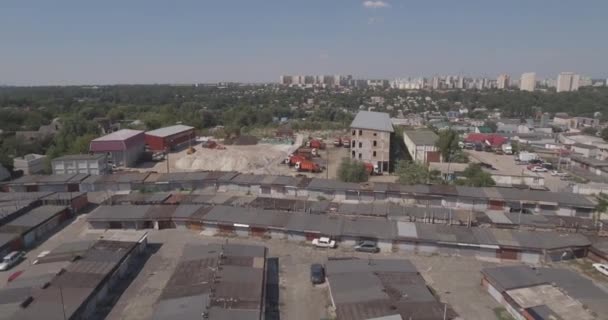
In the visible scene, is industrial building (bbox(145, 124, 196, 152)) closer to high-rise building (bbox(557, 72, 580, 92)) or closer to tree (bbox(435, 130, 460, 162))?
tree (bbox(435, 130, 460, 162))

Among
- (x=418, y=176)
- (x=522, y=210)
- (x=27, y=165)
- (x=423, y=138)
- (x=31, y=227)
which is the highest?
(x=423, y=138)

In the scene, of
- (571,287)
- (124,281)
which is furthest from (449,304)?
(124,281)

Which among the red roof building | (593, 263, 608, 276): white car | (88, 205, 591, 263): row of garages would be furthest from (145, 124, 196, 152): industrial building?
(593, 263, 608, 276): white car

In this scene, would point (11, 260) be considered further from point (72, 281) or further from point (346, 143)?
point (346, 143)

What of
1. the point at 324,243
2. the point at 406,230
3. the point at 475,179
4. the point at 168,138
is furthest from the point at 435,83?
the point at 324,243

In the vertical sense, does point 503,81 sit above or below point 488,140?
above

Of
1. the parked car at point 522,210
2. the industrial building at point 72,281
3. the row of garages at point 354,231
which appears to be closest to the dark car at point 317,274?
the row of garages at point 354,231
